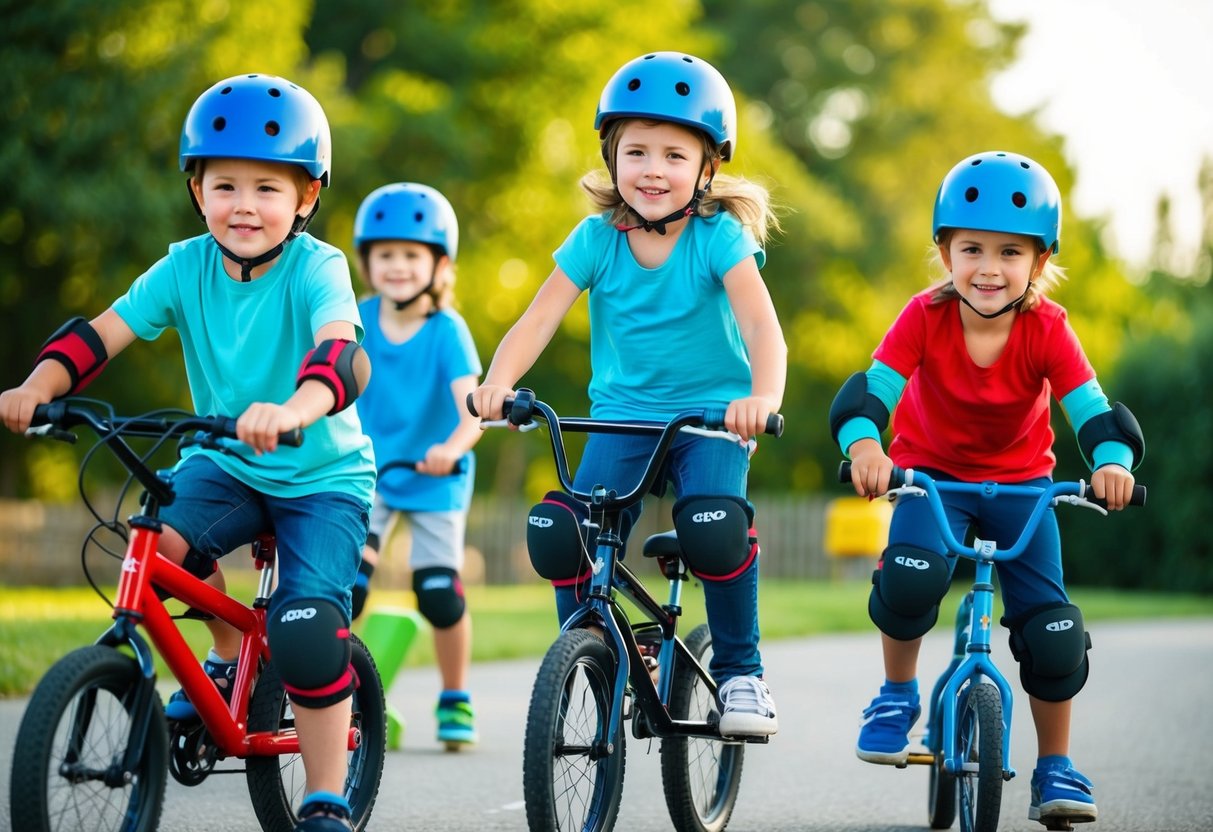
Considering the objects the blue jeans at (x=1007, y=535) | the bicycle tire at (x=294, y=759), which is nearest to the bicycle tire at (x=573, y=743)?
the bicycle tire at (x=294, y=759)

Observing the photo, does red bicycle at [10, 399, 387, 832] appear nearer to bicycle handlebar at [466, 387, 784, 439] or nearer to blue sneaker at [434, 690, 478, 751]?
bicycle handlebar at [466, 387, 784, 439]

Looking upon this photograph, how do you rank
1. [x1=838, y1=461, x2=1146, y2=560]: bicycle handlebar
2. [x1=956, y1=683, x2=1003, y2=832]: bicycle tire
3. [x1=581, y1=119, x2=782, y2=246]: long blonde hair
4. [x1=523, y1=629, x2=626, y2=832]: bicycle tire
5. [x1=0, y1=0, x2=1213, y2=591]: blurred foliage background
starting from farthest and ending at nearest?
[x1=0, y1=0, x2=1213, y2=591]: blurred foliage background, [x1=581, y1=119, x2=782, y2=246]: long blonde hair, [x1=838, y1=461, x2=1146, y2=560]: bicycle handlebar, [x1=956, y1=683, x2=1003, y2=832]: bicycle tire, [x1=523, y1=629, x2=626, y2=832]: bicycle tire

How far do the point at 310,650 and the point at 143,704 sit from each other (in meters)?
0.48

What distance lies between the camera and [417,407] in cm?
727

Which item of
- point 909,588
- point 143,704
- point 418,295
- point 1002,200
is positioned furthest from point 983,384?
point 418,295

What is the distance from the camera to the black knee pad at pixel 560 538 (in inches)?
183

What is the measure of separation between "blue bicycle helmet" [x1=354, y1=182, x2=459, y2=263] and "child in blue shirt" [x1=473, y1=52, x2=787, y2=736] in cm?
245

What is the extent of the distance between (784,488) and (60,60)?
20.5 m

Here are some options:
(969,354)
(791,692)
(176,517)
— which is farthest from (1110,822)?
(791,692)

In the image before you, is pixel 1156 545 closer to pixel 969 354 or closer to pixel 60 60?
pixel 60 60

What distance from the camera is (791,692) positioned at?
10.3 metres

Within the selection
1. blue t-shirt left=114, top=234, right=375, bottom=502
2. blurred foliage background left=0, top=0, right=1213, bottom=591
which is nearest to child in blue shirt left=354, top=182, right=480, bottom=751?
blue t-shirt left=114, top=234, right=375, bottom=502

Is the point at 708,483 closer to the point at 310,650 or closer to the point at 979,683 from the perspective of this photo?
the point at 979,683

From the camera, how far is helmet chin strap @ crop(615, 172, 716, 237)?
504 centimetres
